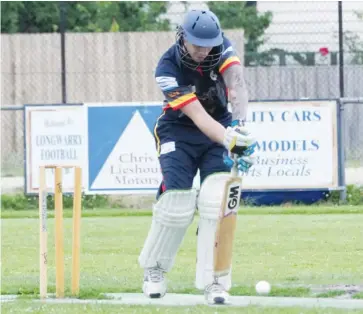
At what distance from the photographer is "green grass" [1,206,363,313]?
8.77 m

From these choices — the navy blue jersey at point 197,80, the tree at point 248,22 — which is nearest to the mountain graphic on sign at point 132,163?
the tree at point 248,22

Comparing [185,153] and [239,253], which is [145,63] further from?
[185,153]

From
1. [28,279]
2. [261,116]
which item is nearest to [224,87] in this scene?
[28,279]

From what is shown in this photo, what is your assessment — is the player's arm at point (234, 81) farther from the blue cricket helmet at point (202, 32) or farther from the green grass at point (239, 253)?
the green grass at point (239, 253)

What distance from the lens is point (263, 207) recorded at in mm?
16953

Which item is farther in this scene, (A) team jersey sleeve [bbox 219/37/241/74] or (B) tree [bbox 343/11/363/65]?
(B) tree [bbox 343/11/363/65]

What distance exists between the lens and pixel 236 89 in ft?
25.7

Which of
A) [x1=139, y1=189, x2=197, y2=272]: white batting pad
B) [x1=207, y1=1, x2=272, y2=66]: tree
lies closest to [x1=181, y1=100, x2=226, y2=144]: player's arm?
[x1=139, y1=189, x2=197, y2=272]: white batting pad

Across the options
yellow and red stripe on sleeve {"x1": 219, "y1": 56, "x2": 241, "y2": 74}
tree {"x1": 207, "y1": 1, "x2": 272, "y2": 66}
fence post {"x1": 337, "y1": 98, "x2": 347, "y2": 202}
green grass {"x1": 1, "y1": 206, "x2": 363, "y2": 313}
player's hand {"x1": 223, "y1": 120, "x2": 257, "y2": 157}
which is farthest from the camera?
tree {"x1": 207, "y1": 1, "x2": 272, "y2": 66}

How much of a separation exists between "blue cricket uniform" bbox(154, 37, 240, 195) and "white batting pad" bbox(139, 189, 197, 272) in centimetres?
9

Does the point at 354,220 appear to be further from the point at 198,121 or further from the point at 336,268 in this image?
the point at 198,121

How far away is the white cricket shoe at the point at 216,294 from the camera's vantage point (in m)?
7.68

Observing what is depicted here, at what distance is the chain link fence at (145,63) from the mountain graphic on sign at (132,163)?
235 cm

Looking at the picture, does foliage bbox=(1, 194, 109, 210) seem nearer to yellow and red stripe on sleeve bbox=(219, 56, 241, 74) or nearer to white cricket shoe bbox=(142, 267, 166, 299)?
white cricket shoe bbox=(142, 267, 166, 299)
